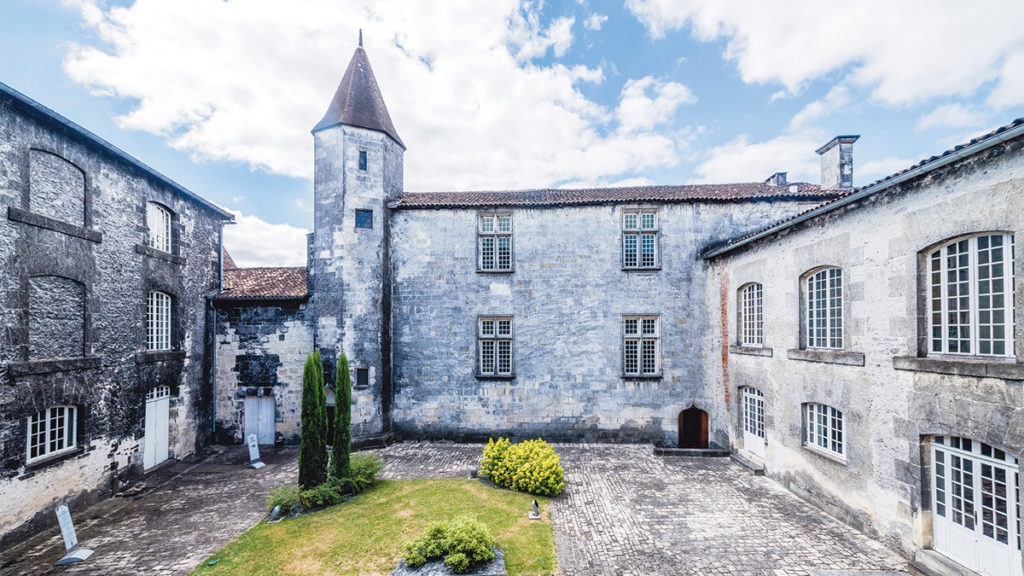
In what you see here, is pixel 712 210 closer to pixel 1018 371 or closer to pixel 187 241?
pixel 1018 371

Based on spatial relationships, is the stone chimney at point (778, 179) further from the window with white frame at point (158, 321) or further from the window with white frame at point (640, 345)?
the window with white frame at point (158, 321)

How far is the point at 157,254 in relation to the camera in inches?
460

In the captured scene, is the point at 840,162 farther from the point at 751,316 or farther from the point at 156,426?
the point at 156,426

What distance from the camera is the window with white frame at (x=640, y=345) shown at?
1379 cm

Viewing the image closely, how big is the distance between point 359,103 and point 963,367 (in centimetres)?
1702

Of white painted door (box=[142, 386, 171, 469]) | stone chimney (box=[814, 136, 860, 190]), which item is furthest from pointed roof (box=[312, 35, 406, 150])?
stone chimney (box=[814, 136, 860, 190])

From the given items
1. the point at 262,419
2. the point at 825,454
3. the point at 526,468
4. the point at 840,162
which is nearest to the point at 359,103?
the point at 262,419

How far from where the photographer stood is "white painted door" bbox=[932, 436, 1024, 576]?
561cm

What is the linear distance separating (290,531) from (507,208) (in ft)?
36.2

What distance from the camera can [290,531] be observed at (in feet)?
26.6

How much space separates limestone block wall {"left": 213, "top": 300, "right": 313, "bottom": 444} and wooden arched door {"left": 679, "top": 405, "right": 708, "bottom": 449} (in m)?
13.6

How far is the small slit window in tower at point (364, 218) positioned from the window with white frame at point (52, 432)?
856cm

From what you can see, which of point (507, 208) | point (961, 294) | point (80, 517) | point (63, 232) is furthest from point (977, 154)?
point (80, 517)

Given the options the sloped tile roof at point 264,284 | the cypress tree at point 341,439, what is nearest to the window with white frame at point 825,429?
the cypress tree at point 341,439
